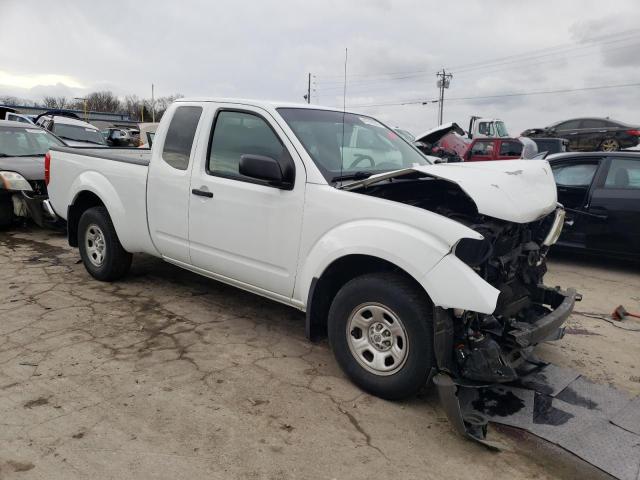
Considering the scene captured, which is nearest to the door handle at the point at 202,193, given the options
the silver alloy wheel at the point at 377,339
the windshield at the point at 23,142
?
the silver alloy wheel at the point at 377,339

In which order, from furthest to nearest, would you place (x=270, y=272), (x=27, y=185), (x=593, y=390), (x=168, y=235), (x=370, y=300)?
(x=27, y=185), (x=168, y=235), (x=270, y=272), (x=593, y=390), (x=370, y=300)

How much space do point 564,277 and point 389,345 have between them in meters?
4.33

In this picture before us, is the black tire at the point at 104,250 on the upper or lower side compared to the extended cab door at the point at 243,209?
lower

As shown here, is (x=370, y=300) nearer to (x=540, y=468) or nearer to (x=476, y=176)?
(x=476, y=176)

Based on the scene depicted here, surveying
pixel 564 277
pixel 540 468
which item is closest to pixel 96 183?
pixel 540 468

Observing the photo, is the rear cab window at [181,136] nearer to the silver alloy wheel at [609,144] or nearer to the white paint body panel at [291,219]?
the white paint body panel at [291,219]

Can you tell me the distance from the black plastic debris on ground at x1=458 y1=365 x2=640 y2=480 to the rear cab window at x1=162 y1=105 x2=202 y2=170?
2.95 metres

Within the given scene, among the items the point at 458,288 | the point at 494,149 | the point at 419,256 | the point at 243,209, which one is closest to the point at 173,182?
the point at 243,209

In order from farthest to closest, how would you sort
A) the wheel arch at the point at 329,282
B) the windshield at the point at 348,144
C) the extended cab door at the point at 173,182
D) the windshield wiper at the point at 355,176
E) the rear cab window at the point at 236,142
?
the extended cab door at the point at 173,182 → the rear cab window at the point at 236,142 → the windshield at the point at 348,144 → the windshield wiper at the point at 355,176 → the wheel arch at the point at 329,282

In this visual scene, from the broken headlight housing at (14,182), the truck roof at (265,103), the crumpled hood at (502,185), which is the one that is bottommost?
the broken headlight housing at (14,182)

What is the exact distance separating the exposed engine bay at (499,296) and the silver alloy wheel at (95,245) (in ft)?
10.6

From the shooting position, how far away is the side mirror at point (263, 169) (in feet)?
11.2

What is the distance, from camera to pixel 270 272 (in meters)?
3.76

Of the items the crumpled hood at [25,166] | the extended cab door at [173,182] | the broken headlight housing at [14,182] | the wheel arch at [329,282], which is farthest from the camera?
the crumpled hood at [25,166]
